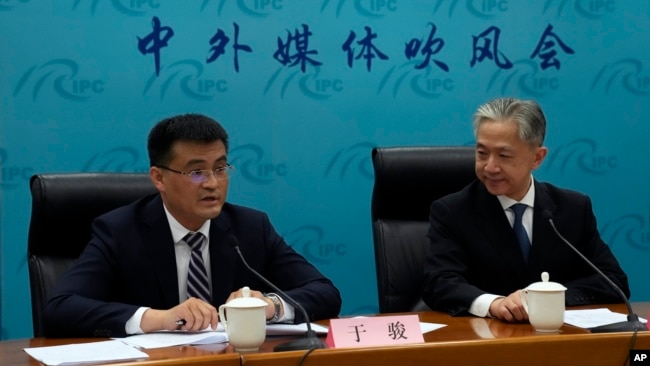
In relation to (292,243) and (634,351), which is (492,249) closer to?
(634,351)

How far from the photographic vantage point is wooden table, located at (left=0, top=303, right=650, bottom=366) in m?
1.85

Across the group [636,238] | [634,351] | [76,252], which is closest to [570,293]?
[634,351]

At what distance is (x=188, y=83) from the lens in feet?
12.3

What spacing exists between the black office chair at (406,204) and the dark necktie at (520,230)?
0.82 ft

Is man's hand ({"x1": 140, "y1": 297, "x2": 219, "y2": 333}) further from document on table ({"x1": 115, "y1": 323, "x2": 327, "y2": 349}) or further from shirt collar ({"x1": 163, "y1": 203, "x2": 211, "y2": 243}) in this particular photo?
shirt collar ({"x1": 163, "y1": 203, "x2": 211, "y2": 243})

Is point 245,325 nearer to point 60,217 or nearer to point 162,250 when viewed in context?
point 162,250

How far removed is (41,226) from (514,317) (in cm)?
131

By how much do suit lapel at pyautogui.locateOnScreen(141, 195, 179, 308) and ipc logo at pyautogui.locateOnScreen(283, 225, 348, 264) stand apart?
1342mm

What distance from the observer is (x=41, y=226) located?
8.71 ft

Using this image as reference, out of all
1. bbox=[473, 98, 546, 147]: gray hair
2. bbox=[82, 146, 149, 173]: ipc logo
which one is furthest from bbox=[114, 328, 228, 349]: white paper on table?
bbox=[82, 146, 149, 173]: ipc logo

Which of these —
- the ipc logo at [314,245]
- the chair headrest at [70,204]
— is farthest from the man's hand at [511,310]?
the ipc logo at [314,245]

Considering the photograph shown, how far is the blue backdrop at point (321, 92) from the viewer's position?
3607 mm

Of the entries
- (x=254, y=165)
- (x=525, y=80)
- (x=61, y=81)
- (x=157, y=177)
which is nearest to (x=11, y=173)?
(x=61, y=81)

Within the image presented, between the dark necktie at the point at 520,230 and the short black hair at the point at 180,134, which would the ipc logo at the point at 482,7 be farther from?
the short black hair at the point at 180,134
